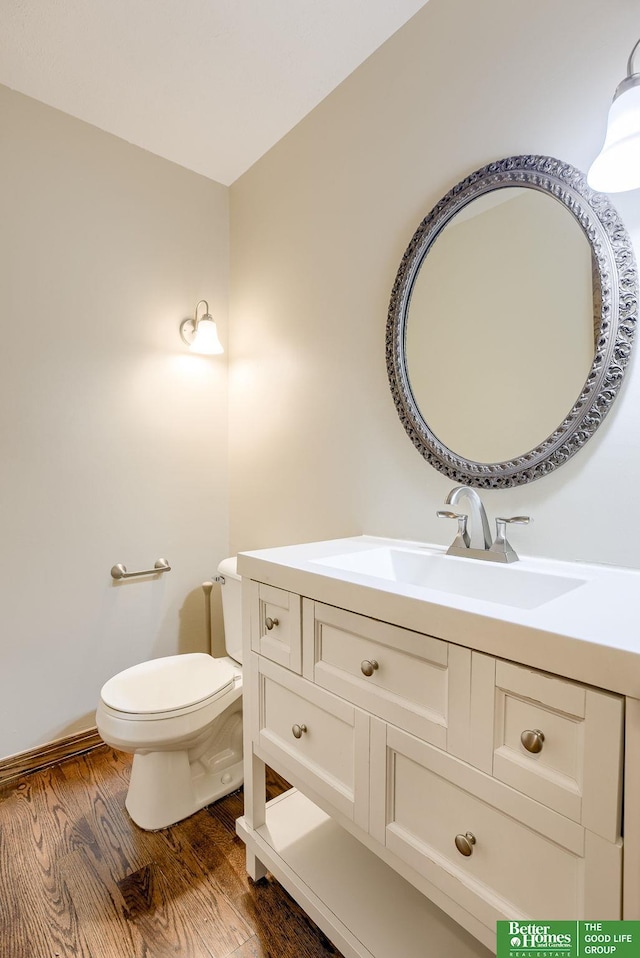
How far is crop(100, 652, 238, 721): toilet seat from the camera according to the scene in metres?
1.46

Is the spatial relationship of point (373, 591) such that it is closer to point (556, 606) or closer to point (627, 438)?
point (556, 606)

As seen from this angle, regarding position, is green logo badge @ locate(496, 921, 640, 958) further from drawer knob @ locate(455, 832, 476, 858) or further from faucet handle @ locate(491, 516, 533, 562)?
faucet handle @ locate(491, 516, 533, 562)

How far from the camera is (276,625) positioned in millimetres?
1177

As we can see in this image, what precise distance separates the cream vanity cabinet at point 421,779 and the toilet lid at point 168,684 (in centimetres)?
34

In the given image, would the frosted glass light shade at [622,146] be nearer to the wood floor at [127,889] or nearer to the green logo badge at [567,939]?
the green logo badge at [567,939]

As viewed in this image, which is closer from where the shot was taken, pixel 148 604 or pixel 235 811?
pixel 235 811

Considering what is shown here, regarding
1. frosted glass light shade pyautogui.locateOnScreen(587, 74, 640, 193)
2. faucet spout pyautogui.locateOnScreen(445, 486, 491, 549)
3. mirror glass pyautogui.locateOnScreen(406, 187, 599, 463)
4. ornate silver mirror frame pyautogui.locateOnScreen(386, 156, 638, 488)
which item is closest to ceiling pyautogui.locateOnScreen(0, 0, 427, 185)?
ornate silver mirror frame pyautogui.locateOnScreen(386, 156, 638, 488)

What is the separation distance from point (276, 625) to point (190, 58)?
1.82 metres

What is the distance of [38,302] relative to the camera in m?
1.77

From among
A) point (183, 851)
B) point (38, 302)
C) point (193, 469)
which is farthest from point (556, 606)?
point (38, 302)

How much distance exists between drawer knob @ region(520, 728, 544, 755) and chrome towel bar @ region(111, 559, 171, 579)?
1698 millimetres

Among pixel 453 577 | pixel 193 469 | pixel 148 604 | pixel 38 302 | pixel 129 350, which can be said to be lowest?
pixel 148 604

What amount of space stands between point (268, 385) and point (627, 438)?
4.56ft

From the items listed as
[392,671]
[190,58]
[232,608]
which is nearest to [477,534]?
[392,671]
